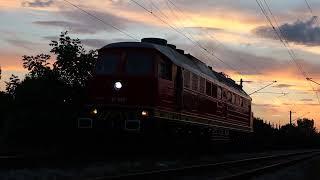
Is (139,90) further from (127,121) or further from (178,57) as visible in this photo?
(178,57)

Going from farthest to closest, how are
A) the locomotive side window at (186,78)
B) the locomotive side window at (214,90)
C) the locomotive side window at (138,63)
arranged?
the locomotive side window at (214,90), the locomotive side window at (186,78), the locomotive side window at (138,63)

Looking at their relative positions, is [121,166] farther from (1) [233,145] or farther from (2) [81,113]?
(1) [233,145]

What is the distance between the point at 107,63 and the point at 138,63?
1194mm

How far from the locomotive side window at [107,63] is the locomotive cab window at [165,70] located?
1.60 m

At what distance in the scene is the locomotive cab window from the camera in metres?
21.1

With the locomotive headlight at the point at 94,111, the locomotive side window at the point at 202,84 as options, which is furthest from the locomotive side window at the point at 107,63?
the locomotive side window at the point at 202,84

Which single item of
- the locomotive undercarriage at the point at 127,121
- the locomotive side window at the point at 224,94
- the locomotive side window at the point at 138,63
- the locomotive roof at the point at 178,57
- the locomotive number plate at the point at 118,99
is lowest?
the locomotive undercarriage at the point at 127,121

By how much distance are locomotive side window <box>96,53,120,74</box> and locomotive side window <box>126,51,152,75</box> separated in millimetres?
461

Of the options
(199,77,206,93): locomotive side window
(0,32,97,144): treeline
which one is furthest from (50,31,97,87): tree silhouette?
(199,77,206,93): locomotive side window

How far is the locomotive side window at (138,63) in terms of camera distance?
67.8 ft

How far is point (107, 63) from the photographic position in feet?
69.6

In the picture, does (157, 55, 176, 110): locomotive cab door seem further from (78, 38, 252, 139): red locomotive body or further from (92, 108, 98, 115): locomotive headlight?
(92, 108, 98, 115): locomotive headlight

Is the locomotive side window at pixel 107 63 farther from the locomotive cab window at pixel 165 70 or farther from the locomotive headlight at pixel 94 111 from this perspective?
the locomotive cab window at pixel 165 70

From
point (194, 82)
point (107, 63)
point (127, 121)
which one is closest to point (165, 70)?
point (107, 63)
